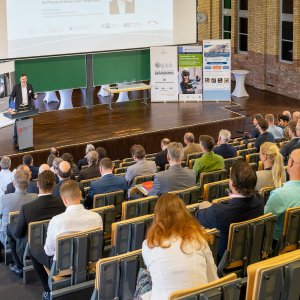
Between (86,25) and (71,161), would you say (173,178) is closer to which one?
(71,161)

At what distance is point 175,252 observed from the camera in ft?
12.4

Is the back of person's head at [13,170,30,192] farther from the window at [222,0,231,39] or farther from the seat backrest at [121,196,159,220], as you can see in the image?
the window at [222,0,231,39]

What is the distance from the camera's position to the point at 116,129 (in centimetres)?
1245

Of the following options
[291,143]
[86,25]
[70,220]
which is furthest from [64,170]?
[86,25]

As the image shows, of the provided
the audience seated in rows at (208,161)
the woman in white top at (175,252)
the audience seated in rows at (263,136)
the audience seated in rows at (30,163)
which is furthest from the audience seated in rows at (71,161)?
the woman in white top at (175,252)

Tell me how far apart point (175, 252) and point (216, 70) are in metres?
11.4

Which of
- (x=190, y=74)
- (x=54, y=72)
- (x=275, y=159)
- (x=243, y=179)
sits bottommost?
(x=275, y=159)

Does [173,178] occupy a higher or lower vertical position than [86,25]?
lower

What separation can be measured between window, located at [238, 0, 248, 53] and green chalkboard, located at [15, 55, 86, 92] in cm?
598

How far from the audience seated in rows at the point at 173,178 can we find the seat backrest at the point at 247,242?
1776 millimetres

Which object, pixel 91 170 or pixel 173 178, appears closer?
pixel 173 178

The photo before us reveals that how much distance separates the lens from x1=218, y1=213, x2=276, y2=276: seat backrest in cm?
496

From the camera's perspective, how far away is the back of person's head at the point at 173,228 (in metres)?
3.83

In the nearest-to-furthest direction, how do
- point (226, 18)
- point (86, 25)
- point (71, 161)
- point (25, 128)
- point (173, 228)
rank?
1. point (173, 228)
2. point (71, 161)
3. point (25, 128)
4. point (86, 25)
5. point (226, 18)
